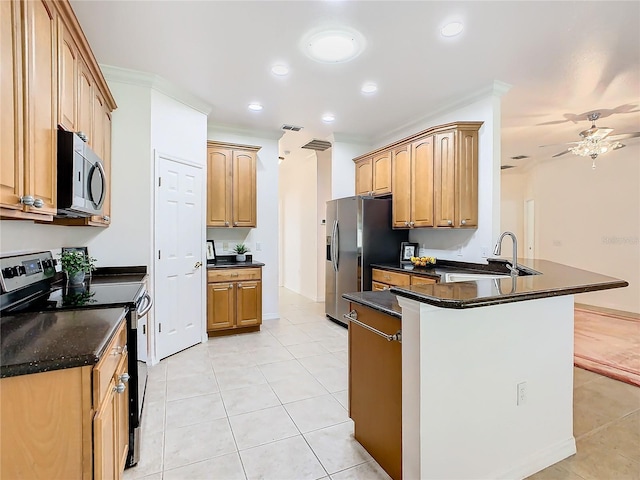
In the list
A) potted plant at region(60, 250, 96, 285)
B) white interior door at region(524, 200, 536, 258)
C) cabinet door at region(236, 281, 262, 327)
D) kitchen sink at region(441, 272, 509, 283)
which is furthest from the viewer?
white interior door at region(524, 200, 536, 258)

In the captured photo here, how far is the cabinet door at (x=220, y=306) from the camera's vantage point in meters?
3.95

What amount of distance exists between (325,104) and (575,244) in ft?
17.4

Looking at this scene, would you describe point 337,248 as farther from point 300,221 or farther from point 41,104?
point 41,104

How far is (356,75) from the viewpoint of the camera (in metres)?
3.16

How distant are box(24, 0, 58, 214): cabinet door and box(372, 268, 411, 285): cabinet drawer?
3.21m

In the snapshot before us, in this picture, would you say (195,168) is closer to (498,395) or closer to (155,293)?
(155,293)

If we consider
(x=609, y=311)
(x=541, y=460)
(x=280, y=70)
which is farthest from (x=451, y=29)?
(x=609, y=311)

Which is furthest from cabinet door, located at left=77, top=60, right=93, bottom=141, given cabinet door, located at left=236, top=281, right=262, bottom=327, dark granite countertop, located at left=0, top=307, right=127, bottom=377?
cabinet door, located at left=236, top=281, right=262, bottom=327

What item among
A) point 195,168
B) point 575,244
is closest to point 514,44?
point 195,168

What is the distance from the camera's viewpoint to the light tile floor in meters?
Answer: 1.76

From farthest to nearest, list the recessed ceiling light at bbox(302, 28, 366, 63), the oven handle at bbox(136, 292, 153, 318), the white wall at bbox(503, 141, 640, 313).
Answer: the white wall at bbox(503, 141, 640, 313), the recessed ceiling light at bbox(302, 28, 366, 63), the oven handle at bbox(136, 292, 153, 318)

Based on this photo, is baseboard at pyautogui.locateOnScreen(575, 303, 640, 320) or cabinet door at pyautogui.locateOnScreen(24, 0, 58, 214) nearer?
cabinet door at pyautogui.locateOnScreen(24, 0, 58, 214)

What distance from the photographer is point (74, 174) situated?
1.65m

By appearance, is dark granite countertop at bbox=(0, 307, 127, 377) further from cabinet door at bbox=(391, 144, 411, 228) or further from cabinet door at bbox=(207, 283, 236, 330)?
cabinet door at bbox=(391, 144, 411, 228)
